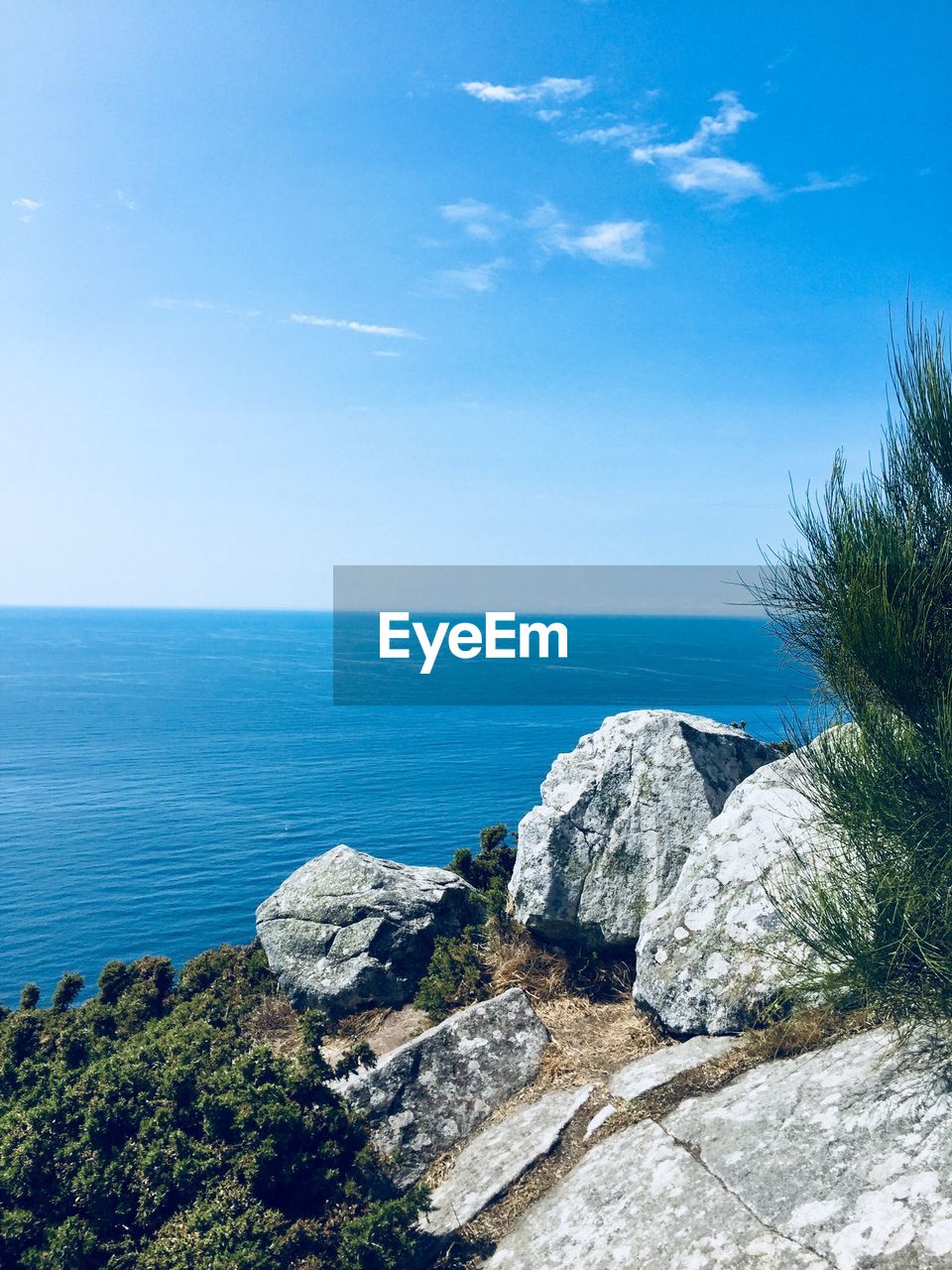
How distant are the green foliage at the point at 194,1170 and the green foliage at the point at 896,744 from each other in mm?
5622

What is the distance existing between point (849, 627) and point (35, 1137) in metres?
11.1

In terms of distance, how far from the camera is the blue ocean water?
52.6 metres

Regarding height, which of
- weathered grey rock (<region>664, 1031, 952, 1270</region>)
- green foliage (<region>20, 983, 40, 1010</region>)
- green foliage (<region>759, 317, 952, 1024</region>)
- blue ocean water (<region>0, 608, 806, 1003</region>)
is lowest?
blue ocean water (<region>0, 608, 806, 1003</region>)

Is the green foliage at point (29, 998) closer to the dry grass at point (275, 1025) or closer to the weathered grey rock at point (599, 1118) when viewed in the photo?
the dry grass at point (275, 1025)

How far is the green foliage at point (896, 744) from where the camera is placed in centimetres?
826

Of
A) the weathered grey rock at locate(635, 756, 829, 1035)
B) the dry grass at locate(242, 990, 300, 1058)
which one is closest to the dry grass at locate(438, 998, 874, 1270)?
the weathered grey rock at locate(635, 756, 829, 1035)

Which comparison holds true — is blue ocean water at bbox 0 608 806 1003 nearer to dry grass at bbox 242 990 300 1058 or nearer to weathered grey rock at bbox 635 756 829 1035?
weathered grey rock at bbox 635 756 829 1035

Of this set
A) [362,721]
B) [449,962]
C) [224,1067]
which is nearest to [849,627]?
[224,1067]

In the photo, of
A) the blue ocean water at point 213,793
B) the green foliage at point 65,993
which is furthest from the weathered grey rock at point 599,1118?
the green foliage at point 65,993

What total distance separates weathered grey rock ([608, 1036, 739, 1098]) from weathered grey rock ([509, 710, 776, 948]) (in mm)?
3281

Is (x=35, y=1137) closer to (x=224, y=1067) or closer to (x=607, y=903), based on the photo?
(x=224, y=1067)

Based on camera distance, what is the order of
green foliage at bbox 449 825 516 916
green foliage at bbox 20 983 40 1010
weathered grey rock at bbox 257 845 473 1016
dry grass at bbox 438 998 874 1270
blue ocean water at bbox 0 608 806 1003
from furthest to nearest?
blue ocean water at bbox 0 608 806 1003 < green foliage at bbox 449 825 516 916 < green foliage at bbox 20 983 40 1010 < weathered grey rock at bbox 257 845 473 1016 < dry grass at bbox 438 998 874 1270

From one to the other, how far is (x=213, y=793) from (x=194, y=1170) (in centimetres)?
7729

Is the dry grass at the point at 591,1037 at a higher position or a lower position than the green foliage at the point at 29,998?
higher
